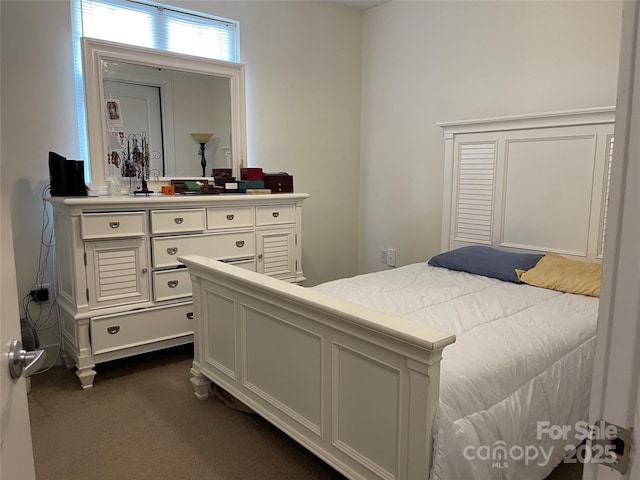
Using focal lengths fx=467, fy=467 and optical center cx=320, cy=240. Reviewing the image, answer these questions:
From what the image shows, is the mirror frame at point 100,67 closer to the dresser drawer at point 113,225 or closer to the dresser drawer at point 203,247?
the dresser drawer at point 113,225

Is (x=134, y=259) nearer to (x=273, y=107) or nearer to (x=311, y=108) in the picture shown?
(x=273, y=107)

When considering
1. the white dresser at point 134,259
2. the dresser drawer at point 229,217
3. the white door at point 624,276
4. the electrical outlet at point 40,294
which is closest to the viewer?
the white door at point 624,276

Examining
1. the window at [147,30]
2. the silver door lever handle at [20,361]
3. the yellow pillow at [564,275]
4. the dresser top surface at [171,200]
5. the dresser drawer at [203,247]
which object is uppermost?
the window at [147,30]

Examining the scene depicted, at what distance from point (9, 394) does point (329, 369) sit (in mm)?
1059

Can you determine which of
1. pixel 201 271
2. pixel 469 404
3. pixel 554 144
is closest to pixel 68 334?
pixel 201 271

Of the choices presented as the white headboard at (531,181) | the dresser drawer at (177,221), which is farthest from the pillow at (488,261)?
the dresser drawer at (177,221)

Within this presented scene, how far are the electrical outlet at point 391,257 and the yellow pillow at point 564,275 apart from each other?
1.51 m

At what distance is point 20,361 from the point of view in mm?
800

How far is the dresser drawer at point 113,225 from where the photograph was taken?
2533mm

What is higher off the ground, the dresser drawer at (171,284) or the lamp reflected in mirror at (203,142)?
the lamp reflected in mirror at (203,142)

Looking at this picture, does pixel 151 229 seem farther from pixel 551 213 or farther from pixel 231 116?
pixel 551 213

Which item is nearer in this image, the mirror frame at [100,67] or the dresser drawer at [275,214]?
the mirror frame at [100,67]

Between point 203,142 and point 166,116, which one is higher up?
point 166,116

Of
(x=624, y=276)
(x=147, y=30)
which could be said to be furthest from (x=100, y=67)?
(x=624, y=276)
